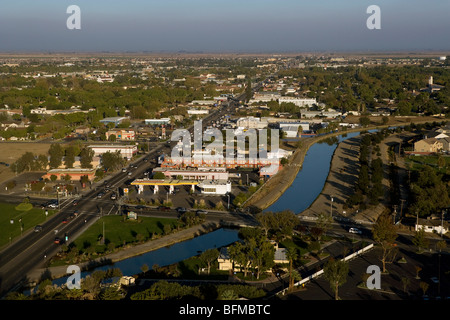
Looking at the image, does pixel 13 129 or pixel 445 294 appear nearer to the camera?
pixel 445 294

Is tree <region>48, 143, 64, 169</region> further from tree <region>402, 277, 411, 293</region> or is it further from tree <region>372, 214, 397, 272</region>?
tree <region>402, 277, 411, 293</region>

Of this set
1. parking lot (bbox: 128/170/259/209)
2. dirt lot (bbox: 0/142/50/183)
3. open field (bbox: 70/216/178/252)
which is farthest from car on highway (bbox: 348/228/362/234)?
dirt lot (bbox: 0/142/50/183)

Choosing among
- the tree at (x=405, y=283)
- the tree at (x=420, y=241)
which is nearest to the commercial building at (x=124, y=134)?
the tree at (x=420, y=241)

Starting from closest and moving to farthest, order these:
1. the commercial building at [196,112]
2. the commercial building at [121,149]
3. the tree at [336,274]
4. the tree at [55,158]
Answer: the tree at [336,274]
the tree at [55,158]
the commercial building at [121,149]
the commercial building at [196,112]

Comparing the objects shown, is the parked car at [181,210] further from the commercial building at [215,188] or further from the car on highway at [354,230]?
the car on highway at [354,230]

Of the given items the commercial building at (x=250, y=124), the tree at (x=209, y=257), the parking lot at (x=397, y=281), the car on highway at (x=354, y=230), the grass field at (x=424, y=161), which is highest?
the commercial building at (x=250, y=124)
